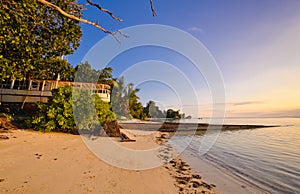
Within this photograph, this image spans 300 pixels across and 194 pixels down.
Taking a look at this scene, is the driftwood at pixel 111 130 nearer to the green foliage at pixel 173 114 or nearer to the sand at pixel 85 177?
the sand at pixel 85 177

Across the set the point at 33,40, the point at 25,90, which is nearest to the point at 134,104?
the point at 25,90

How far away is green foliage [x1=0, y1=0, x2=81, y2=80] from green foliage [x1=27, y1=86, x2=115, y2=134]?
245 cm

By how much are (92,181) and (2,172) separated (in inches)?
103

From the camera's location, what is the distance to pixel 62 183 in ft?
13.9

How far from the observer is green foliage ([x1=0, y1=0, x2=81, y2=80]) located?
8047 millimetres

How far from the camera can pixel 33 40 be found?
367 inches

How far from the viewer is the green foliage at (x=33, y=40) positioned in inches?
317

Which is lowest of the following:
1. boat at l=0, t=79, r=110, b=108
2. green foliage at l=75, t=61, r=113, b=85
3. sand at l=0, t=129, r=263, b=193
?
sand at l=0, t=129, r=263, b=193

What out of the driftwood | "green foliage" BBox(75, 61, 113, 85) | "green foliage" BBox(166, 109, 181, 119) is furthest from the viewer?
"green foliage" BBox(166, 109, 181, 119)

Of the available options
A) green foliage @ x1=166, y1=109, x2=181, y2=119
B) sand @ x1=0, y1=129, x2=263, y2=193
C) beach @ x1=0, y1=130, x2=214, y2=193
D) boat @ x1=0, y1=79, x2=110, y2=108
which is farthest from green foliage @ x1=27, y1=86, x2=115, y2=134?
green foliage @ x1=166, y1=109, x2=181, y2=119

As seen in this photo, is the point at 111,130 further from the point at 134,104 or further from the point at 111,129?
the point at 134,104

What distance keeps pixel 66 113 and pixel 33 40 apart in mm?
5182

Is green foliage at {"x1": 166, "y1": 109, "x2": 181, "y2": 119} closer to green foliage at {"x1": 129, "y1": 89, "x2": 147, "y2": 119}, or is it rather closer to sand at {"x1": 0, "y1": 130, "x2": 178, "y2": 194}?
green foliage at {"x1": 129, "y1": 89, "x2": 147, "y2": 119}

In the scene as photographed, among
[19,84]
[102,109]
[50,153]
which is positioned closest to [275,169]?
[50,153]
